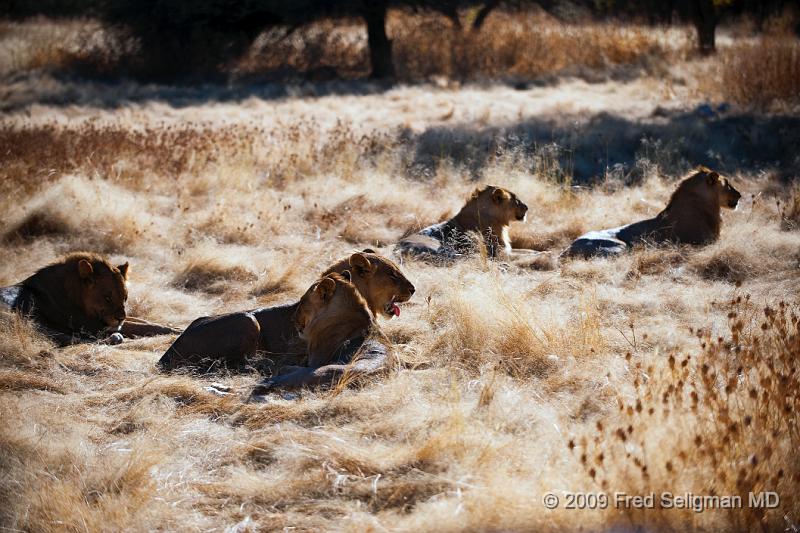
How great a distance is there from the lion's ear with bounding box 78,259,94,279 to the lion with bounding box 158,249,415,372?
1.38 meters

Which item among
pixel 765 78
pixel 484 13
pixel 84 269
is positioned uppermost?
pixel 484 13

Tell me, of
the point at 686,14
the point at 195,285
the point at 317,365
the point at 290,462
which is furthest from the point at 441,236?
the point at 686,14

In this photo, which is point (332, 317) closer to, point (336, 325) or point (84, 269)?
point (336, 325)

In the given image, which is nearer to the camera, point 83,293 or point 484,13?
point 83,293

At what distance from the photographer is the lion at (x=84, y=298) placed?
7539 mm

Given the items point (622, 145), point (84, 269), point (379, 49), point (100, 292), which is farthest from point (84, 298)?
point (379, 49)

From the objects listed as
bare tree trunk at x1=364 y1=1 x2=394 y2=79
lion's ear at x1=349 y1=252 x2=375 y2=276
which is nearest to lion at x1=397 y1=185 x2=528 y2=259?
lion's ear at x1=349 y1=252 x2=375 y2=276

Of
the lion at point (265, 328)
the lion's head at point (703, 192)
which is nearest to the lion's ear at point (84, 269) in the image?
the lion at point (265, 328)

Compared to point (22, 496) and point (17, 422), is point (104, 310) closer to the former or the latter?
point (17, 422)

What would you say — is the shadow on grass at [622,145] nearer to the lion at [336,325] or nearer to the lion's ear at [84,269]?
the lion's ear at [84,269]

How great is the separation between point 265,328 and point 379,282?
1.03m

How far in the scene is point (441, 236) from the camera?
32.5 feet

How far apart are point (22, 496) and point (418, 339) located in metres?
3.35

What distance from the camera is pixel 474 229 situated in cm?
992
